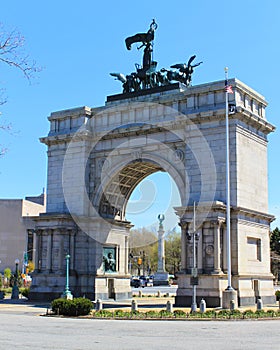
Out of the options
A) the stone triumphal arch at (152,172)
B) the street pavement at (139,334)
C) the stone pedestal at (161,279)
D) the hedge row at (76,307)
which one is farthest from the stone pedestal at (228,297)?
the stone pedestal at (161,279)

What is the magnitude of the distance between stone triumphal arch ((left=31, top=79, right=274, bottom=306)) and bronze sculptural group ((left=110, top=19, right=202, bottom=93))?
1169 millimetres

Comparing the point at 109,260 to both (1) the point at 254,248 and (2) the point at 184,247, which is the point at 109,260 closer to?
(2) the point at 184,247

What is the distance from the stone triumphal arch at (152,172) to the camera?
38.0m

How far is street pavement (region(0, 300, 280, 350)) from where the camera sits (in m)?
17.7

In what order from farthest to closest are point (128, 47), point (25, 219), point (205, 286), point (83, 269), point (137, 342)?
point (25, 219)
point (128, 47)
point (83, 269)
point (205, 286)
point (137, 342)

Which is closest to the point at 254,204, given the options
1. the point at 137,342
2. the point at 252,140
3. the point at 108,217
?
the point at 252,140

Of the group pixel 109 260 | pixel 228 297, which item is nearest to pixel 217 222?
pixel 228 297

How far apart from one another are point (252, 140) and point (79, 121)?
47.0 ft

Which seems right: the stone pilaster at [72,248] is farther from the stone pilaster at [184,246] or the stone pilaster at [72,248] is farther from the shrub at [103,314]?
the shrub at [103,314]

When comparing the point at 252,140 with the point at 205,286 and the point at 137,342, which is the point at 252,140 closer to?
the point at 205,286

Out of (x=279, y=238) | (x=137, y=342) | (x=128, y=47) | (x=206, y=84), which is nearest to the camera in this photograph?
(x=137, y=342)

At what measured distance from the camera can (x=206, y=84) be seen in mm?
40844

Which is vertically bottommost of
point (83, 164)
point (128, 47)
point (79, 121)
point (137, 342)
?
point (137, 342)

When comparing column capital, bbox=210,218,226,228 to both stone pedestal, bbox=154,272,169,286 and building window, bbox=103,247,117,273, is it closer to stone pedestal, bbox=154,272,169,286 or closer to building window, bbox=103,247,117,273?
building window, bbox=103,247,117,273
